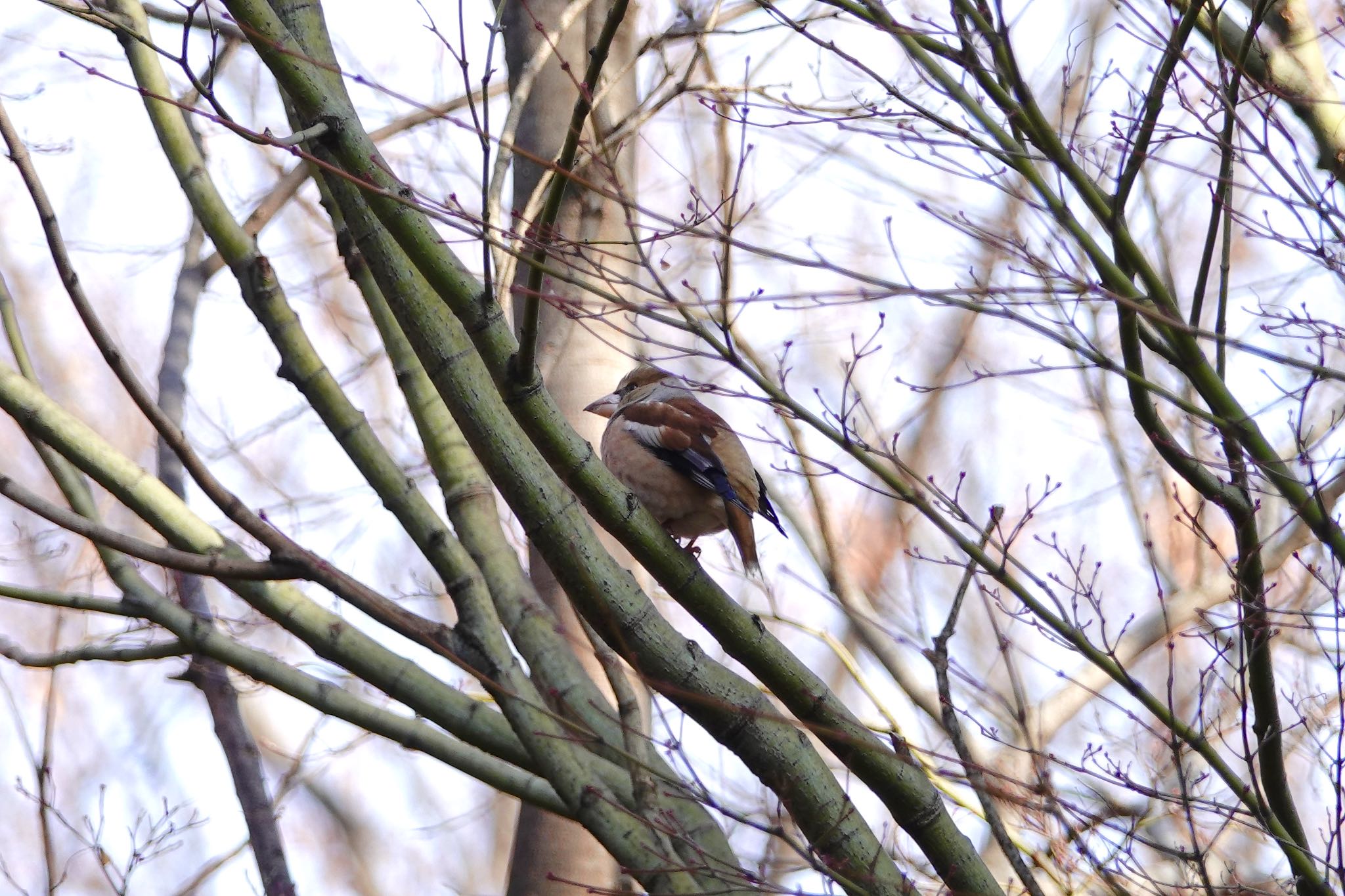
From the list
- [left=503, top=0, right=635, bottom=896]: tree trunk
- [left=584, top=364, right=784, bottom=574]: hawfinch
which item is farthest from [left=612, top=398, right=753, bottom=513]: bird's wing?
[left=503, top=0, right=635, bottom=896]: tree trunk

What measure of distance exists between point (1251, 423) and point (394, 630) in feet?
7.11

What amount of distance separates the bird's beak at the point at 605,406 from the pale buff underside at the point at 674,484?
0.09 meters

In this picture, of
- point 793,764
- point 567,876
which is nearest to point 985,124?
point 793,764

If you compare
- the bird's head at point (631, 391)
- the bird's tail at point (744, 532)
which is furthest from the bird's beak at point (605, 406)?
the bird's tail at point (744, 532)

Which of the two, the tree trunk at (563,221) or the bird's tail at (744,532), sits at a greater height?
the tree trunk at (563,221)

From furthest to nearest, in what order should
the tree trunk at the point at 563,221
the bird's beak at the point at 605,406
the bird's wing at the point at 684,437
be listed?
the bird's beak at the point at 605,406 < the tree trunk at the point at 563,221 < the bird's wing at the point at 684,437

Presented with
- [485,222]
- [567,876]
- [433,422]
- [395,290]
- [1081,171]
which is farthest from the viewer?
[567,876]

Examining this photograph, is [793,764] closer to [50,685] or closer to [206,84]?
[206,84]

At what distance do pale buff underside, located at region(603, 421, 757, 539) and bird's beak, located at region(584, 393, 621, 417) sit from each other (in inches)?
3.6

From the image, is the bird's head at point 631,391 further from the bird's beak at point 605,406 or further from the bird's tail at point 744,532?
the bird's tail at point 744,532

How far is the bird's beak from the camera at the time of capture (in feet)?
17.4

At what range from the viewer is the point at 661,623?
11.5 ft

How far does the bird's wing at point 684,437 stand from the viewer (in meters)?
4.93

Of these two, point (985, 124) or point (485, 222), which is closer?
point (485, 222)
